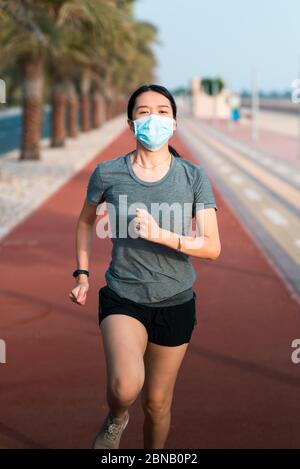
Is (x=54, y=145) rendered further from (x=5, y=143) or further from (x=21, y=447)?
(x=21, y=447)

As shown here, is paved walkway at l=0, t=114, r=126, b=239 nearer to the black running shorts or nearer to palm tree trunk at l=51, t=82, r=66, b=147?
palm tree trunk at l=51, t=82, r=66, b=147

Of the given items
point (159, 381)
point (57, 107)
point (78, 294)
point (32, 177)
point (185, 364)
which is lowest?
point (32, 177)

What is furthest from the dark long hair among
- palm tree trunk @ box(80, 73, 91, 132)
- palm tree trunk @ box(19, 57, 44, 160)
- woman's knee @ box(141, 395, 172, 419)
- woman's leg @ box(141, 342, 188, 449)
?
palm tree trunk @ box(80, 73, 91, 132)

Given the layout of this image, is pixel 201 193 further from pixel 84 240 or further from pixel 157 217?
pixel 84 240

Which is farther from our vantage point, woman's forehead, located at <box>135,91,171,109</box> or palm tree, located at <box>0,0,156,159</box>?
palm tree, located at <box>0,0,156,159</box>

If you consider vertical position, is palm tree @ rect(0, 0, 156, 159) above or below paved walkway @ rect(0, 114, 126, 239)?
above

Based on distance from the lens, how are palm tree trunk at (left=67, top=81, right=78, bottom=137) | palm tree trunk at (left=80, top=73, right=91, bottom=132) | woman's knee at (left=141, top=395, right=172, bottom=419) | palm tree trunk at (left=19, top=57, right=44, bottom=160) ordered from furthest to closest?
palm tree trunk at (left=80, top=73, right=91, bottom=132), palm tree trunk at (left=67, top=81, right=78, bottom=137), palm tree trunk at (left=19, top=57, right=44, bottom=160), woman's knee at (left=141, top=395, right=172, bottom=419)

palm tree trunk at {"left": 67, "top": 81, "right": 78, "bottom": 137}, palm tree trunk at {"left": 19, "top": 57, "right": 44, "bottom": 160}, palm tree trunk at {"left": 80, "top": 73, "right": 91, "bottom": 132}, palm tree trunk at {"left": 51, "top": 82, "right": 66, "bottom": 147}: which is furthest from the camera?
palm tree trunk at {"left": 80, "top": 73, "right": 91, "bottom": 132}

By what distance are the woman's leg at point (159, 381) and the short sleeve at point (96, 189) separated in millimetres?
719

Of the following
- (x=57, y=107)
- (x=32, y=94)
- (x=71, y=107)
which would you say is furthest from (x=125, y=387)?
(x=71, y=107)

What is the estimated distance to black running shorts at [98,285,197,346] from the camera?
3740 millimetres

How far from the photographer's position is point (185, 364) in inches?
254

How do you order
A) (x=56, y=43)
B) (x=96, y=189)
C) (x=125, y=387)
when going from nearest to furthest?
(x=125, y=387)
(x=96, y=189)
(x=56, y=43)

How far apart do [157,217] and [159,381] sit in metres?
0.78
